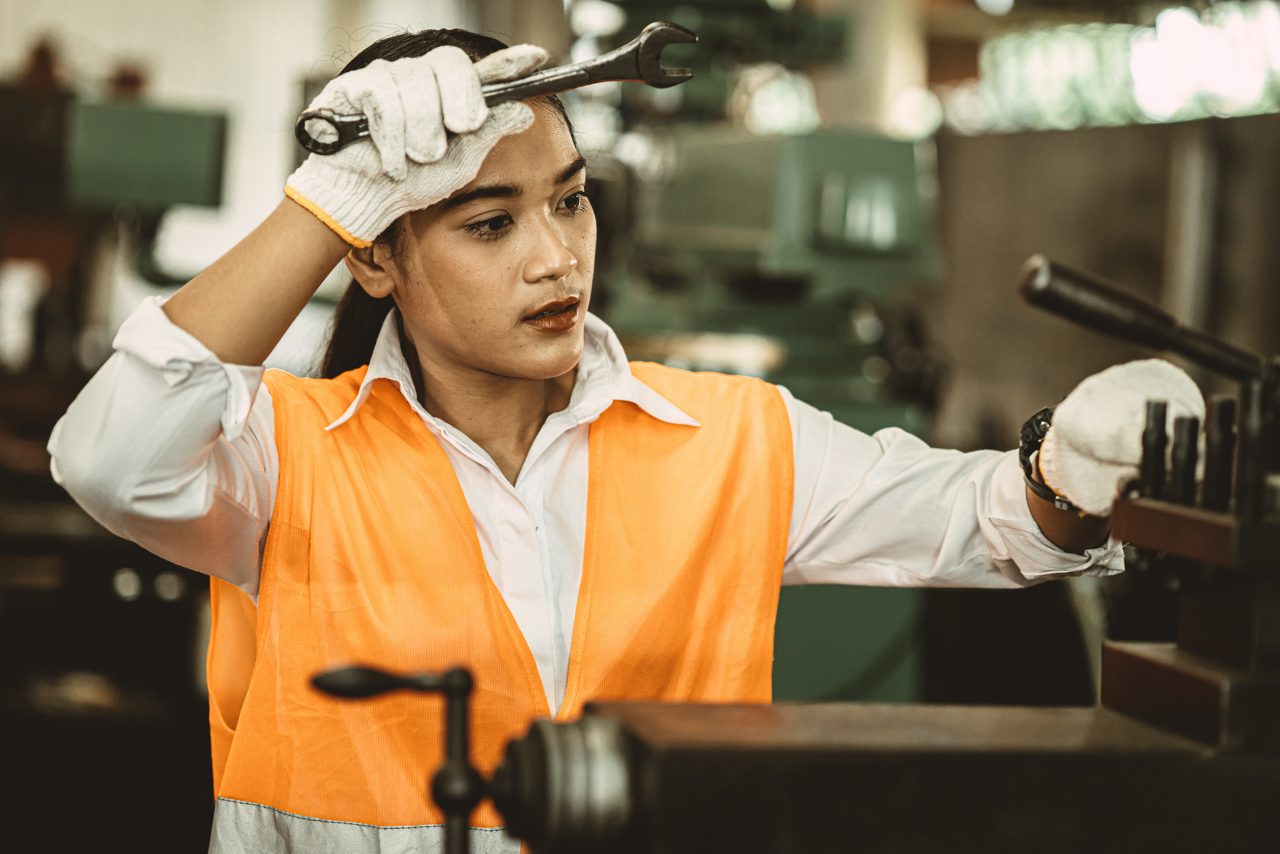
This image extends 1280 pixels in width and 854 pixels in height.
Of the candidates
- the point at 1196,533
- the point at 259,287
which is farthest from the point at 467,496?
the point at 1196,533

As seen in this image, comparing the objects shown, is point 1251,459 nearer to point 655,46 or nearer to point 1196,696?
point 1196,696

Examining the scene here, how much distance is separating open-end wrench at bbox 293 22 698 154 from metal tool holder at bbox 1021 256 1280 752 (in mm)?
420

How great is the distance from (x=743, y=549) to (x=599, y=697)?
21 centimetres

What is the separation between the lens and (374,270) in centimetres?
132

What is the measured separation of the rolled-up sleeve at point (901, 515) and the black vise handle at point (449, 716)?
2.05ft

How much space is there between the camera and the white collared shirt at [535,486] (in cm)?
99

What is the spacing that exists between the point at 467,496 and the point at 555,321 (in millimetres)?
189

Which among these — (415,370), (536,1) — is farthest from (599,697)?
(536,1)

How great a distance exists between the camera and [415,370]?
1400 mm

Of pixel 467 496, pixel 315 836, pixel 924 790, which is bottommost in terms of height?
pixel 315 836

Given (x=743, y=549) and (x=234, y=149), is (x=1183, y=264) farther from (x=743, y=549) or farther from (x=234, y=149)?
(x=234, y=149)

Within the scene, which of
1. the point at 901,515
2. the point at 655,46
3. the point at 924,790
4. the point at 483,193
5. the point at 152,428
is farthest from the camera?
the point at 901,515

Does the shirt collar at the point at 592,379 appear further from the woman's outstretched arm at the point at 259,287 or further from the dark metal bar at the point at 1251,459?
the dark metal bar at the point at 1251,459

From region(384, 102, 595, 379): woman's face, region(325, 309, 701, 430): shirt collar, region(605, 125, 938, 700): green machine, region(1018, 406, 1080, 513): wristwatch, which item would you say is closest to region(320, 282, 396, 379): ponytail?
region(325, 309, 701, 430): shirt collar
